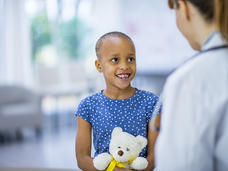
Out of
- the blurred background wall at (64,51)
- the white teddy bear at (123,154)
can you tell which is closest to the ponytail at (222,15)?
the white teddy bear at (123,154)

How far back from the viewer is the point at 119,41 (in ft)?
3.27

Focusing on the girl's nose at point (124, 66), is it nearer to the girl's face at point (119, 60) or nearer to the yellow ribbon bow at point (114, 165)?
the girl's face at point (119, 60)

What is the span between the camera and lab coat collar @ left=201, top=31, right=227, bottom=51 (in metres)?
0.79

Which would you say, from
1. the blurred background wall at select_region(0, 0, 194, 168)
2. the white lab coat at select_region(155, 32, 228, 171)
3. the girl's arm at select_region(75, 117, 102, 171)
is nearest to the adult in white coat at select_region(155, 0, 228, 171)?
the white lab coat at select_region(155, 32, 228, 171)

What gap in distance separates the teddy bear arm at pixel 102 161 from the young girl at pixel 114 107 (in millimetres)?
39

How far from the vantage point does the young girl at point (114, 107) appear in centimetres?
100

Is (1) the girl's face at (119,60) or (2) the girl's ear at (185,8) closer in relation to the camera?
(2) the girl's ear at (185,8)

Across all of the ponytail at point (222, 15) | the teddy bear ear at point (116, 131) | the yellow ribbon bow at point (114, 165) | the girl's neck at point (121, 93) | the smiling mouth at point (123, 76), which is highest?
the ponytail at point (222, 15)

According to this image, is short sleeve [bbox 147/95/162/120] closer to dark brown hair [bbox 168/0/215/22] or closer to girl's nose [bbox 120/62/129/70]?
girl's nose [bbox 120/62/129/70]

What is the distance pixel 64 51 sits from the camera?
725 centimetres

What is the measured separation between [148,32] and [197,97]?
19.0ft

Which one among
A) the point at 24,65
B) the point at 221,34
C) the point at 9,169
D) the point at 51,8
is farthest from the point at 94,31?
the point at 221,34

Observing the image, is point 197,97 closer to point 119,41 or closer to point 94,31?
point 119,41

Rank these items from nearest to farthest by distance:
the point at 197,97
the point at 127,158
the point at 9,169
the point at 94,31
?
the point at 197,97, the point at 127,158, the point at 9,169, the point at 94,31
